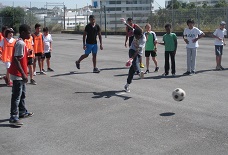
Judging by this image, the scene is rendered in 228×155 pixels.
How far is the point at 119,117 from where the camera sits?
7.78 meters

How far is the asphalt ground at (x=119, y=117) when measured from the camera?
20.0 feet

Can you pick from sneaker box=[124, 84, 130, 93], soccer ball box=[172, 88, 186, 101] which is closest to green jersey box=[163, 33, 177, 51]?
sneaker box=[124, 84, 130, 93]

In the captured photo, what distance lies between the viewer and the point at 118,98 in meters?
9.48

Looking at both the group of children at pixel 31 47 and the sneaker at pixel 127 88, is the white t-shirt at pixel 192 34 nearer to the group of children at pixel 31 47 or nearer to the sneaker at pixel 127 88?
the sneaker at pixel 127 88

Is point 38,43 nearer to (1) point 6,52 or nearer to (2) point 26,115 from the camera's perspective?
(1) point 6,52

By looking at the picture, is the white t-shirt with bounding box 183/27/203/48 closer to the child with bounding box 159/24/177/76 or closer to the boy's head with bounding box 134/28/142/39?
the child with bounding box 159/24/177/76

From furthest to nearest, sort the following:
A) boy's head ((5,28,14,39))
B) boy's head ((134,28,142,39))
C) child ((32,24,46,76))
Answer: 1. child ((32,24,46,76))
2. boy's head ((5,28,14,39))
3. boy's head ((134,28,142,39))

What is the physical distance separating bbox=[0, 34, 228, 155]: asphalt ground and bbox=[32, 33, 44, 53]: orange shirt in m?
1.00

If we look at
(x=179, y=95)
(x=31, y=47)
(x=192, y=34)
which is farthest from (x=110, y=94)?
(x=192, y=34)

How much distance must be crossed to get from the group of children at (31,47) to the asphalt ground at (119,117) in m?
0.56

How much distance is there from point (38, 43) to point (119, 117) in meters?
6.20

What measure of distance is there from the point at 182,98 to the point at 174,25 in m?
29.1

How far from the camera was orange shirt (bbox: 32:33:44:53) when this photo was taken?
13.0 meters

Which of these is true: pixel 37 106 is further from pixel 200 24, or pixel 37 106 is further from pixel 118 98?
pixel 200 24
